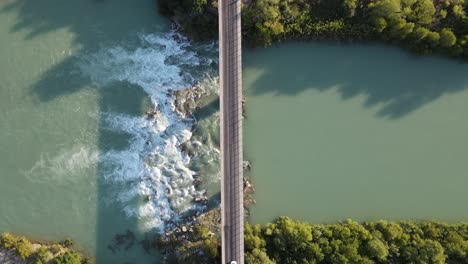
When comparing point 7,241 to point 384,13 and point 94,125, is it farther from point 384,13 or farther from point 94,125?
point 384,13

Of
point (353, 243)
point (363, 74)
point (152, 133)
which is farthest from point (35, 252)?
point (363, 74)

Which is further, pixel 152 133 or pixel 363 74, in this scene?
pixel 363 74

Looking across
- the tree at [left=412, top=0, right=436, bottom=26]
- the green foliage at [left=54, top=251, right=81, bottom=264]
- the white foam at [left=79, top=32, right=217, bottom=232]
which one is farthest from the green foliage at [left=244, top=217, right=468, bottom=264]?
the tree at [left=412, top=0, right=436, bottom=26]

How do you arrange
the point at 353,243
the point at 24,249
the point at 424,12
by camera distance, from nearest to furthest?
the point at 353,243, the point at 24,249, the point at 424,12

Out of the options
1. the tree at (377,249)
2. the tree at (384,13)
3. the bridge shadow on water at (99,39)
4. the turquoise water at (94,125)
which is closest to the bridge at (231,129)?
the turquoise water at (94,125)

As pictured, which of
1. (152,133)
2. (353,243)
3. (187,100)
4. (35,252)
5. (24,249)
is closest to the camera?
(353,243)

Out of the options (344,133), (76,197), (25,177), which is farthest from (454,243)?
(25,177)
